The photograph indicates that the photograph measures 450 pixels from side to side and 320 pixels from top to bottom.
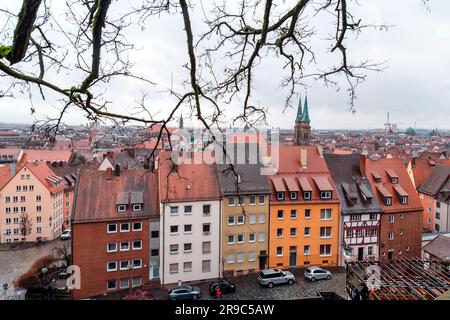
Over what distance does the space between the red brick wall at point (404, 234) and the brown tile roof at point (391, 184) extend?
480 mm

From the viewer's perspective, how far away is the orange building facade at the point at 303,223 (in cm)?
2416

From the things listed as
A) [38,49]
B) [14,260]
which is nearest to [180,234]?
[14,260]

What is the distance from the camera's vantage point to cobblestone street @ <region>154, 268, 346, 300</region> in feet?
67.1

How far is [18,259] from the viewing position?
31.7 metres

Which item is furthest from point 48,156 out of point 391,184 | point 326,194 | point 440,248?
point 440,248

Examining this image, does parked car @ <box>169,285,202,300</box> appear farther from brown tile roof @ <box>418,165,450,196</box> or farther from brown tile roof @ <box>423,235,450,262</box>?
brown tile roof @ <box>418,165,450,196</box>

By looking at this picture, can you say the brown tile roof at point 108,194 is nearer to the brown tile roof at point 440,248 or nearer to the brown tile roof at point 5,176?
the brown tile roof at point 440,248

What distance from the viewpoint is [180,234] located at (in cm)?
2239

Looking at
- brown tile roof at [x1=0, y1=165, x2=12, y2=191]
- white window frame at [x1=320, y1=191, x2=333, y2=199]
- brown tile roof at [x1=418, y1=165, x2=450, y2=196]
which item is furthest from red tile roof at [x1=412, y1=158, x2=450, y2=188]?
brown tile roof at [x1=0, y1=165, x2=12, y2=191]

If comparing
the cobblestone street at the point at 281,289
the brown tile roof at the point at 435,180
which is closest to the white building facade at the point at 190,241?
the cobblestone street at the point at 281,289

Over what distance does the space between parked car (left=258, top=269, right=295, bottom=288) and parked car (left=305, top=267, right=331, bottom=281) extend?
0.96 m

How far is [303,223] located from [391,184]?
773 cm

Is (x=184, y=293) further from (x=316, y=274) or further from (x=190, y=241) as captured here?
(x=316, y=274)
